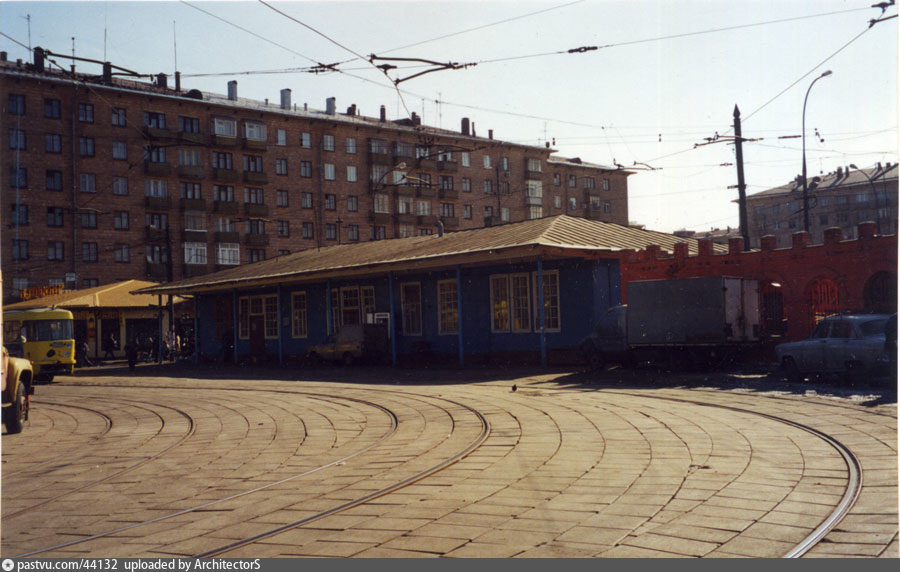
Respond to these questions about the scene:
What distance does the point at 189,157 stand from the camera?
6106cm

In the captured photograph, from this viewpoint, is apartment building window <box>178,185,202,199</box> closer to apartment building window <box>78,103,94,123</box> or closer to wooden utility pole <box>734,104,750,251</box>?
apartment building window <box>78,103,94,123</box>

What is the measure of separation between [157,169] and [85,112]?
604 cm

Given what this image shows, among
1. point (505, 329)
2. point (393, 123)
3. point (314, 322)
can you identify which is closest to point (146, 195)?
point (393, 123)

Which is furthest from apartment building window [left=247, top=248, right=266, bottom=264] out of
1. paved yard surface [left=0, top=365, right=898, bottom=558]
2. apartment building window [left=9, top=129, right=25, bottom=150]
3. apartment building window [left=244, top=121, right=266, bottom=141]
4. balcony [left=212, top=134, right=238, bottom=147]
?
paved yard surface [left=0, top=365, right=898, bottom=558]

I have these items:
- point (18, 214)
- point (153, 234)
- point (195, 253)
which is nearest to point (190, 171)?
point (153, 234)

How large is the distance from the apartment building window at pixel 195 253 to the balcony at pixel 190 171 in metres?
5.09

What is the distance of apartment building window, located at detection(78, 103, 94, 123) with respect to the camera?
56.1 metres

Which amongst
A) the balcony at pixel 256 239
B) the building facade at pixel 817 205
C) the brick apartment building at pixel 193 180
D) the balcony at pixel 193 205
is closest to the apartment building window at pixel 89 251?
the brick apartment building at pixel 193 180

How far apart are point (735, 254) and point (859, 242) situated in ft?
12.2

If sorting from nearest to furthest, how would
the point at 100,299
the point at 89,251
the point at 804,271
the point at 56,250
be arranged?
the point at 804,271
the point at 100,299
the point at 56,250
the point at 89,251

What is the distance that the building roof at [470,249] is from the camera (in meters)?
23.0

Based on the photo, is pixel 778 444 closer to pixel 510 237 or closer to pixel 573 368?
pixel 573 368

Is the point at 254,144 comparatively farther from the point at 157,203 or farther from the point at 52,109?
the point at 52,109

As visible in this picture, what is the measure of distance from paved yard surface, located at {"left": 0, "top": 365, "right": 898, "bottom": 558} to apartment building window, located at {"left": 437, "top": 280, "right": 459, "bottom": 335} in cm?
1284
